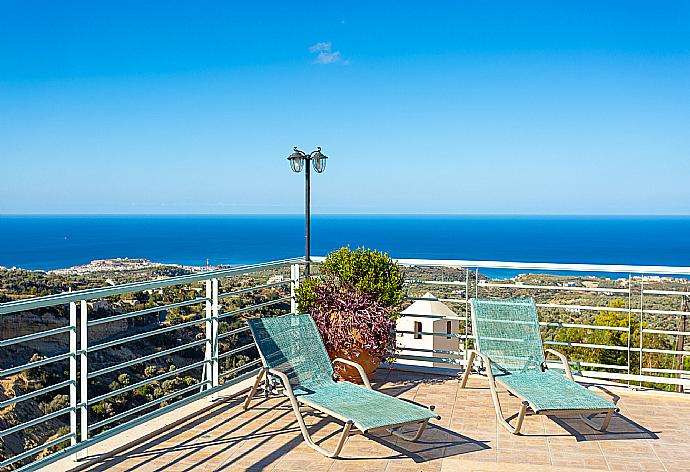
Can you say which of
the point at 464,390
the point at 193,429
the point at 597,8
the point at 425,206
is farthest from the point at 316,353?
the point at 425,206

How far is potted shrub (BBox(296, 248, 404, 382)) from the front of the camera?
5.74 metres

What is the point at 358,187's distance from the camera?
42031 mm

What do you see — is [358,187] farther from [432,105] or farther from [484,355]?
[484,355]

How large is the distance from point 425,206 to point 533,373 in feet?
160

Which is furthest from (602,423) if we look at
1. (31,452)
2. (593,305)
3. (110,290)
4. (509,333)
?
(31,452)

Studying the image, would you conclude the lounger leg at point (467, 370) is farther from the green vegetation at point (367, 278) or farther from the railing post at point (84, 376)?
the railing post at point (84, 376)

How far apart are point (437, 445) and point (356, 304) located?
67.8 inches

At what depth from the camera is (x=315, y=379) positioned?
4965 mm

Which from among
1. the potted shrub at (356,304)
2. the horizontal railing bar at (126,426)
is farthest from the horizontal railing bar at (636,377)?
the horizontal railing bar at (126,426)

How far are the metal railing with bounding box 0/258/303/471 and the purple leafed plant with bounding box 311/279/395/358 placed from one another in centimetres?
59

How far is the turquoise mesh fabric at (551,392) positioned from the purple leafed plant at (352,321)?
1177 millimetres

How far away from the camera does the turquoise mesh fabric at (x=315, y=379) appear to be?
4.13 m

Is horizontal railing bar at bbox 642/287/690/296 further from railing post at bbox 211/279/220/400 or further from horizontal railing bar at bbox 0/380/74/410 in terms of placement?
horizontal railing bar at bbox 0/380/74/410

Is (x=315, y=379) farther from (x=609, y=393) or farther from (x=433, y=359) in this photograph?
(x=609, y=393)
